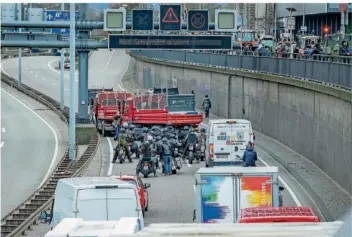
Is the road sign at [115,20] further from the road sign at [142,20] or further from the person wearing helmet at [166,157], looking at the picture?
the person wearing helmet at [166,157]

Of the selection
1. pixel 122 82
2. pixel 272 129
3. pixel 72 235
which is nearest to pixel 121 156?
pixel 272 129

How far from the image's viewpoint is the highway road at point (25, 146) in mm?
40312

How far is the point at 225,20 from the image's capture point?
56312mm

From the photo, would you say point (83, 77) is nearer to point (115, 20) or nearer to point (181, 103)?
point (115, 20)

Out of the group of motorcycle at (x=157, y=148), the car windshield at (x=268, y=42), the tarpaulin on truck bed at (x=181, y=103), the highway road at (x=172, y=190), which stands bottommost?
the highway road at (x=172, y=190)

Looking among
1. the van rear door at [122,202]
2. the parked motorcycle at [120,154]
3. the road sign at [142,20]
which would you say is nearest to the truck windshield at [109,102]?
the road sign at [142,20]

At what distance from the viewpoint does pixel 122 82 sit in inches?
3957

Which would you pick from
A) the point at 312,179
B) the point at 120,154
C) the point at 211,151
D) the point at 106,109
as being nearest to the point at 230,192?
the point at 312,179

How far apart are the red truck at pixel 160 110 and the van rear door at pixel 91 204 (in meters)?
30.8

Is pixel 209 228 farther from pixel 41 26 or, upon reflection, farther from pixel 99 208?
pixel 41 26

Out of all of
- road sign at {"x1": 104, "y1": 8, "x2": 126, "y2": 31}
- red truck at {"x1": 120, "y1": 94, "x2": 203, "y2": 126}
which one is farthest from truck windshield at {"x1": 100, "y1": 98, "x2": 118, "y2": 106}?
road sign at {"x1": 104, "y1": 8, "x2": 126, "y2": 31}

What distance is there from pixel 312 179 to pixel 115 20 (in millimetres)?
22633

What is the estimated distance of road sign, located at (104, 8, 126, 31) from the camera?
54.7 meters

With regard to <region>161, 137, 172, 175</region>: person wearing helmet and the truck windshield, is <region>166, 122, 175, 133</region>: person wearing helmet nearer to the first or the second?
the truck windshield
